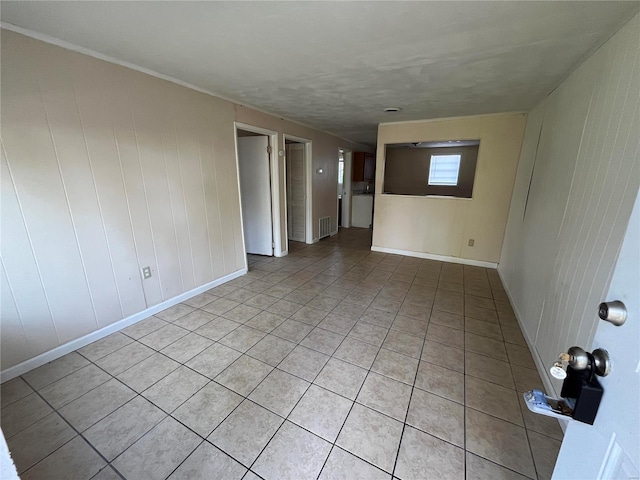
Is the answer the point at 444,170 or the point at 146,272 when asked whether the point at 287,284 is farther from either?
the point at 444,170

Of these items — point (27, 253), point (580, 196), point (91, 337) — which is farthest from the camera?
point (91, 337)

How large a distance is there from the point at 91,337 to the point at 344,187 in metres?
5.57

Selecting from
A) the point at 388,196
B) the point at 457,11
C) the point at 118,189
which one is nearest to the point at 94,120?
the point at 118,189

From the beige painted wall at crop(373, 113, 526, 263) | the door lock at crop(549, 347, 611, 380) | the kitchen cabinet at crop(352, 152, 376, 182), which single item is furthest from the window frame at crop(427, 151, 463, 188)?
the door lock at crop(549, 347, 611, 380)

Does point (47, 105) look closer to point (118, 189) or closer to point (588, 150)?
point (118, 189)

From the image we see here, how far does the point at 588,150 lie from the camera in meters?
1.59

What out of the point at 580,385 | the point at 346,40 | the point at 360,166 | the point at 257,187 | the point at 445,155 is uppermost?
the point at 346,40

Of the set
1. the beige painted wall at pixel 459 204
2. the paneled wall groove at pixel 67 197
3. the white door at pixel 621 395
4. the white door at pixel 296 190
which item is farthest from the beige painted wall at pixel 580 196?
the white door at pixel 296 190

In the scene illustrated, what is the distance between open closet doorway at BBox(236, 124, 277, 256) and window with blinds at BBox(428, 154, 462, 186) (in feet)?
15.8

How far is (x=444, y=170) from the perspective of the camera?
680 cm

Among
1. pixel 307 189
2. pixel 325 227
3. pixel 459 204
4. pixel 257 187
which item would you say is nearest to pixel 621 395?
pixel 459 204

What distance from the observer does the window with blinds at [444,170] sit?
6645 millimetres

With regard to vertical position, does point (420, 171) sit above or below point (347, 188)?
above

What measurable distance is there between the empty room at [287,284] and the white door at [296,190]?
1551 millimetres
